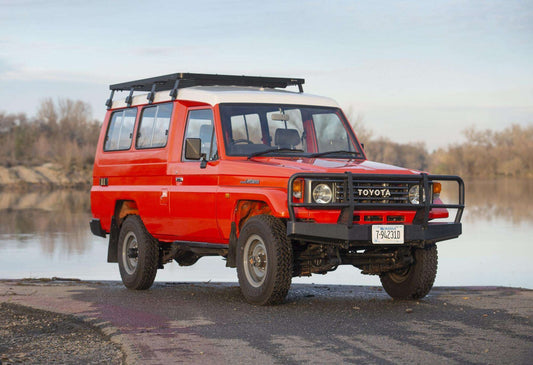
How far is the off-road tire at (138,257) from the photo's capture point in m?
12.0

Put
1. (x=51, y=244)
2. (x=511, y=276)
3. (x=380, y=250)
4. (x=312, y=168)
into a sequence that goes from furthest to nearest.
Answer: (x=51, y=244)
(x=511, y=276)
(x=380, y=250)
(x=312, y=168)

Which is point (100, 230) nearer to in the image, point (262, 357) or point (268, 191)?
point (268, 191)

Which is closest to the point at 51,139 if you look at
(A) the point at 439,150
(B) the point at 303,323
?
(A) the point at 439,150

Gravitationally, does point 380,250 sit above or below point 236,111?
below

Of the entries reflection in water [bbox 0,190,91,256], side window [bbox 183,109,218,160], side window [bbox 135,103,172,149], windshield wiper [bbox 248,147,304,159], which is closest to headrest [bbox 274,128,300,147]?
windshield wiper [bbox 248,147,304,159]

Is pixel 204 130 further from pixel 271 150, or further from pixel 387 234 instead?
pixel 387 234

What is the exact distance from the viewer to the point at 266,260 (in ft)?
31.7

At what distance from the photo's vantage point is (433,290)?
1235 centimetres

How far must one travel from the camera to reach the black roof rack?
460 inches

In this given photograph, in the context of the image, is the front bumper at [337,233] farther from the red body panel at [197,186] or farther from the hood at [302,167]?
the hood at [302,167]

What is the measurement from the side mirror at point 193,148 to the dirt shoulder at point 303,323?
1.72 metres

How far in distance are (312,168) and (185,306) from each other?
2.13 m

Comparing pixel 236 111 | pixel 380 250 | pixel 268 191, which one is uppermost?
pixel 236 111

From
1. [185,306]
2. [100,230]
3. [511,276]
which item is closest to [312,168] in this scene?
[185,306]
